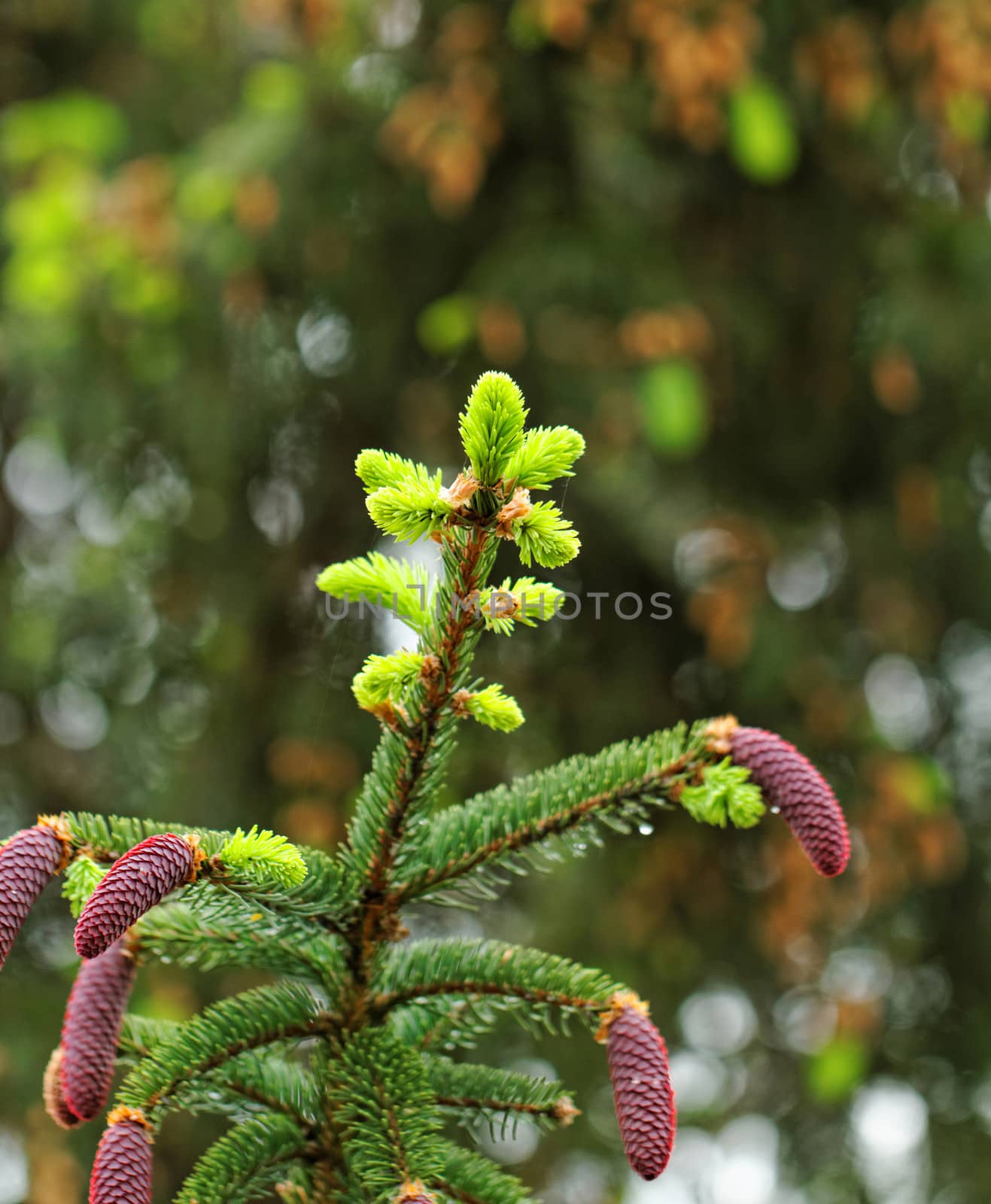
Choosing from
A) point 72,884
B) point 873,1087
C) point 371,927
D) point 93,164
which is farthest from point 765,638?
point 93,164

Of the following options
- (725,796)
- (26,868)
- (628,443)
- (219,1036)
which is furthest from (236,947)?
(628,443)

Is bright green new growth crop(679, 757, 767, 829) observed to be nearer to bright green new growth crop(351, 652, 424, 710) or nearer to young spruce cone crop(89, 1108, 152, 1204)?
bright green new growth crop(351, 652, 424, 710)

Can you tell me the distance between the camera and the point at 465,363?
2170mm

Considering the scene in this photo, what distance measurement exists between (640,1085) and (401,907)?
18 centimetres

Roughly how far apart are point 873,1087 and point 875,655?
3.01ft

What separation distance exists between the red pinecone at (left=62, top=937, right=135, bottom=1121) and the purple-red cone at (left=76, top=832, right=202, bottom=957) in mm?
175

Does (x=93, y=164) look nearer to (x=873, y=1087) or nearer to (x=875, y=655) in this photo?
(x=875, y=655)

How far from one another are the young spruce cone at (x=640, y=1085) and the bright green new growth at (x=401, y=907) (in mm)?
25

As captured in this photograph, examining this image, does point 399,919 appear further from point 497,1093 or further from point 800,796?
point 800,796

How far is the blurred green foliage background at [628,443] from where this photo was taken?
2.11 m

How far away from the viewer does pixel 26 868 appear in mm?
586

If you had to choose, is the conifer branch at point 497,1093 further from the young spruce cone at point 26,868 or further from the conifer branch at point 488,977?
the young spruce cone at point 26,868

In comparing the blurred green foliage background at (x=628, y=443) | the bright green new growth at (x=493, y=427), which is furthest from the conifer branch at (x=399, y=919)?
the blurred green foliage background at (x=628, y=443)

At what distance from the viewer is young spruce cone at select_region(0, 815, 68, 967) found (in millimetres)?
559
